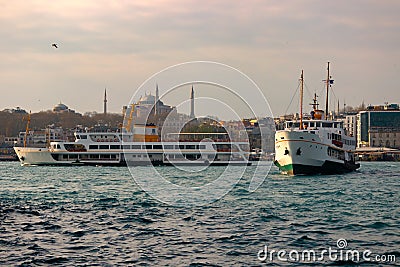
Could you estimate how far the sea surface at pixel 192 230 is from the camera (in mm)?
18094

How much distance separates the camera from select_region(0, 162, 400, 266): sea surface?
1809 centimetres

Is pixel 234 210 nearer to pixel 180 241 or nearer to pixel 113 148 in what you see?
pixel 180 241

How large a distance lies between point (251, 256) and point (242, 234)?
3486mm

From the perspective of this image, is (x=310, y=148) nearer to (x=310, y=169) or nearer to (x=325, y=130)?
(x=310, y=169)

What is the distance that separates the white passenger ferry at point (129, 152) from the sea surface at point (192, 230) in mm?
56890

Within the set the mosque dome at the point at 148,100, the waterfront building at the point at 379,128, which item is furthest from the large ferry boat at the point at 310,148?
the waterfront building at the point at 379,128

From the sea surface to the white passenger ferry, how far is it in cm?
5689

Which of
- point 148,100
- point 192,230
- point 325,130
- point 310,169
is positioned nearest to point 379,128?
point 148,100

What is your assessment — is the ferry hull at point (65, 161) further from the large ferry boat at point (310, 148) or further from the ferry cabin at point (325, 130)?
the large ferry boat at point (310, 148)

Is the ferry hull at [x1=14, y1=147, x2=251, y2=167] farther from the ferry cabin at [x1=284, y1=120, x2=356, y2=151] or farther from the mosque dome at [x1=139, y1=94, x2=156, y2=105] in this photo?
the mosque dome at [x1=139, y1=94, x2=156, y2=105]

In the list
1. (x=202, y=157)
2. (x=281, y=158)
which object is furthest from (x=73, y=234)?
(x=202, y=157)

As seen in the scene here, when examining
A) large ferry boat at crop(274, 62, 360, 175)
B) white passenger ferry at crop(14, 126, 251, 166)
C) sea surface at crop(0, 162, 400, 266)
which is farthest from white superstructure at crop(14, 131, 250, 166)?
sea surface at crop(0, 162, 400, 266)

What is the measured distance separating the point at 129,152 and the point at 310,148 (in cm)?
4495

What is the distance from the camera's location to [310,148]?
5538cm
